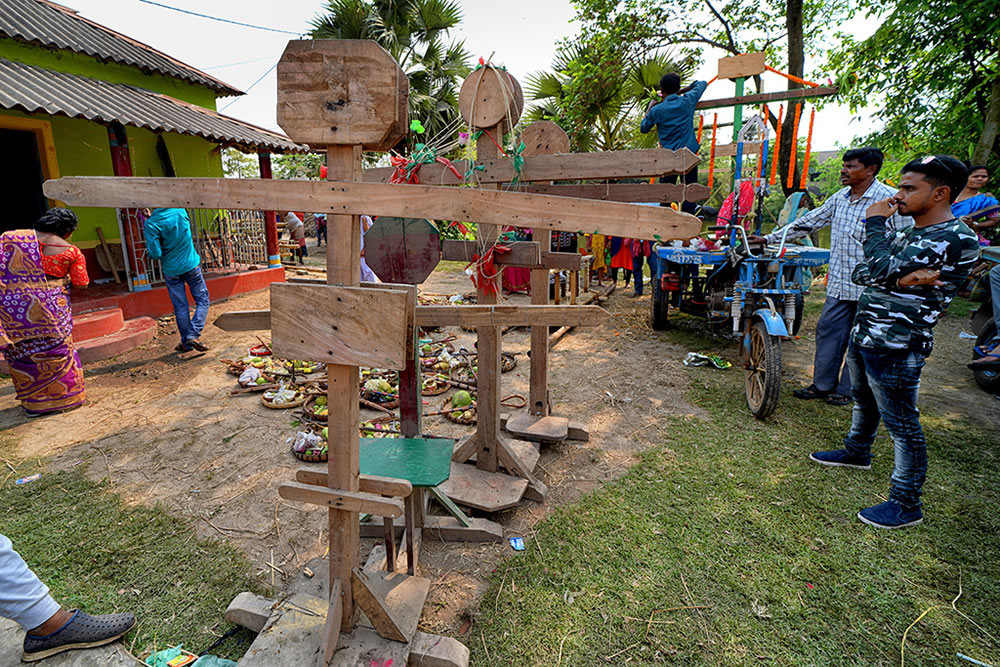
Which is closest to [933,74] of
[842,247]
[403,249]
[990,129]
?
[990,129]

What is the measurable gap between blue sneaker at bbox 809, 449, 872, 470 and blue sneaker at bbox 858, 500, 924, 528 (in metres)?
0.57

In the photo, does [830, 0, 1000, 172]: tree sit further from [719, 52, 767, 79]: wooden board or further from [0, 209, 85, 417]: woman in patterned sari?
[0, 209, 85, 417]: woman in patterned sari

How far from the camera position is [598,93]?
390 inches

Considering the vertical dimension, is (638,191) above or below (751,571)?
above

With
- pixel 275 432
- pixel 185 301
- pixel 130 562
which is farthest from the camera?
pixel 185 301

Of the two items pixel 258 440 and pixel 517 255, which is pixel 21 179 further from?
pixel 517 255

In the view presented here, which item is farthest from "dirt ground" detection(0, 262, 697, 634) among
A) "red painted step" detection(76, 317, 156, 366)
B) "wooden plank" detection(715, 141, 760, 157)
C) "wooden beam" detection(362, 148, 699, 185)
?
"wooden plank" detection(715, 141, 760, 157)

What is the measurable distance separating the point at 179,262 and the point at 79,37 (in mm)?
5170

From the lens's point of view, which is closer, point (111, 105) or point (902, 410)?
point (902, 410)

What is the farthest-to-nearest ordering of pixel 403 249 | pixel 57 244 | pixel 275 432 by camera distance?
pixel 57 244, pixel 275 432, pixel 403 249

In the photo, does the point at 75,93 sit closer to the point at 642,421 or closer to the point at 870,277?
the point at 642,421

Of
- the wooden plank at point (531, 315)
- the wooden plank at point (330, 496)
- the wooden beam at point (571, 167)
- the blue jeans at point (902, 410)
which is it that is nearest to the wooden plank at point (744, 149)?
the wooden beam at point (571, 167)

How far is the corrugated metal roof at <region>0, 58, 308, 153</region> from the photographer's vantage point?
608 centimetres

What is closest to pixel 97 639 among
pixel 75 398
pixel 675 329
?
pixel 75 398
